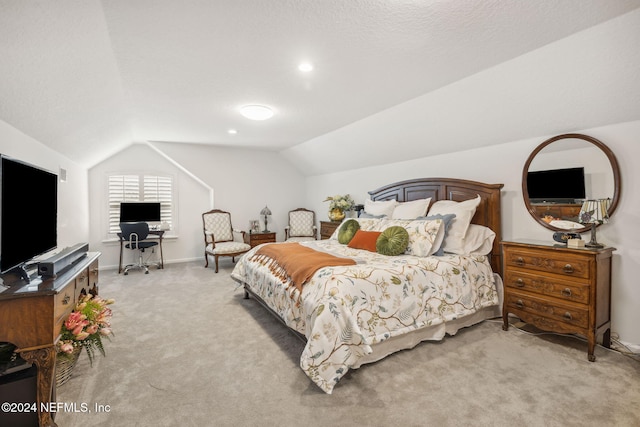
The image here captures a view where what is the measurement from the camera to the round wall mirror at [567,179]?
262cm

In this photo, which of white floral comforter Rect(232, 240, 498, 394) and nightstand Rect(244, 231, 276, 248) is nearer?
white floral comforter Rect(232, 240, 498, 394)

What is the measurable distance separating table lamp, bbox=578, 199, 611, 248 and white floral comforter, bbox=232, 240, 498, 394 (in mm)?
892

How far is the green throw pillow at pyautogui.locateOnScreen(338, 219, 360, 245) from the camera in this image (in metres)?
3.84

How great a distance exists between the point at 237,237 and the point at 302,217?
4.82 feet

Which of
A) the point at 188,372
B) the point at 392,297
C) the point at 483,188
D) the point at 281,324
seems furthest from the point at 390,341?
the point at 483,188

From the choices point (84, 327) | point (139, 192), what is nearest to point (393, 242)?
point (84, 327)

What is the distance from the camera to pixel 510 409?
180 cm

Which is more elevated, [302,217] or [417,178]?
[417,178]

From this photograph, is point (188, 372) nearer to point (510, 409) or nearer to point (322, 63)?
point (510, 409)

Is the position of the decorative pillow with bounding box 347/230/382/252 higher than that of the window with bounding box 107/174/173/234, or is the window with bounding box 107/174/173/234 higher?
the window with bounding box 107/174/173/234

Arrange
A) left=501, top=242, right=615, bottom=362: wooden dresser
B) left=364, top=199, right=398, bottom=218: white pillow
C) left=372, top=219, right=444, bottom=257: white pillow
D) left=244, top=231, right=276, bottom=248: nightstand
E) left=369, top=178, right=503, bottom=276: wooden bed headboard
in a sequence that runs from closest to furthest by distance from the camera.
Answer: left=501, top=242, right=615, bottom=362: wooden dresser → left=372, top=219, right=444, bottom=257: white pillow → left=369, top=178, right=503, bottom=276: wooden bed headboard → left=364, top=199, right=398, bottom=218: white pillow → left=244, top=231, right=276, bottom=248: nightstand

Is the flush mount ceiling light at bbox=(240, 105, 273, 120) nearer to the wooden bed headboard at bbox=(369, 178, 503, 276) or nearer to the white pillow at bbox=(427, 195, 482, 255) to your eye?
the wooden bed headboard at bbox=(369, 178, 503, 276)

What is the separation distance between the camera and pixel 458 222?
10.8 ft

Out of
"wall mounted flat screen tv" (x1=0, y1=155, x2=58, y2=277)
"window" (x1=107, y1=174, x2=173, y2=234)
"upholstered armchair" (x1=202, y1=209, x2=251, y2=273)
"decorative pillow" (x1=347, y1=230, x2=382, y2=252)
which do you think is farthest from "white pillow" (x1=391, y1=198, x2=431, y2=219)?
"window" (x1=107, y1=174, x2=173, y2=234)
